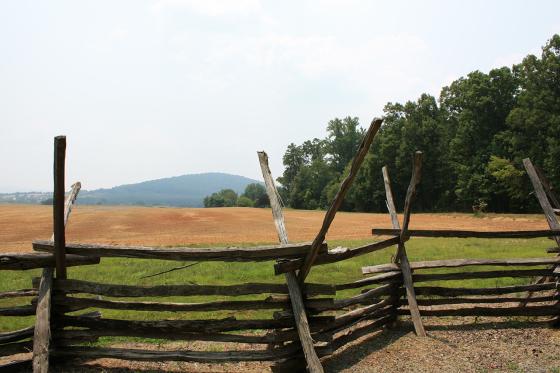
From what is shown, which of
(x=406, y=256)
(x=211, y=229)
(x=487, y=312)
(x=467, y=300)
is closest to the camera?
(x=406, y=256)

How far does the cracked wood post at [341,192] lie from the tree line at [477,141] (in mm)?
37600

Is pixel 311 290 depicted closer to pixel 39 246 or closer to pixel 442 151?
pixel 39 246

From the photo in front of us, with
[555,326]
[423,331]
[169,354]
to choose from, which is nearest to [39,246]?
[169,354]

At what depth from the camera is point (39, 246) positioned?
5152 mm

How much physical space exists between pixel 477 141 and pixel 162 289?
5083 centimetres

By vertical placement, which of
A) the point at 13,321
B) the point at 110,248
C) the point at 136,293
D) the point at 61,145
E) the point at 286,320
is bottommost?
the point at 13,321

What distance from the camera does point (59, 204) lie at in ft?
15.9

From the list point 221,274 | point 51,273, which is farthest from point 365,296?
point 221,274

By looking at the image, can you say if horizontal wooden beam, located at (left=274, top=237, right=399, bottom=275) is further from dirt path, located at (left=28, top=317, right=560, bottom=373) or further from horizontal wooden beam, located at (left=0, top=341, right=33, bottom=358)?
horizontal wooden beam, located at (left=0, top=341, right=33, bottom=358)

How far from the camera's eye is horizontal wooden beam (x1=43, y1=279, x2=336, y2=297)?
17.4ft

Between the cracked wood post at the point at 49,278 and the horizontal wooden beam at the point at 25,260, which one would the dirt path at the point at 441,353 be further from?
the horizontal wooden beam at the point at 25,260

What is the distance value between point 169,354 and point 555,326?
5.60m

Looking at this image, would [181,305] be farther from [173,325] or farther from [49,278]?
[49,278]

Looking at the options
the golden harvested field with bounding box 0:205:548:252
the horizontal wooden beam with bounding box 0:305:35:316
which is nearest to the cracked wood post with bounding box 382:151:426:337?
the horizontal wooden beam with bounding box 0:305:35:316
